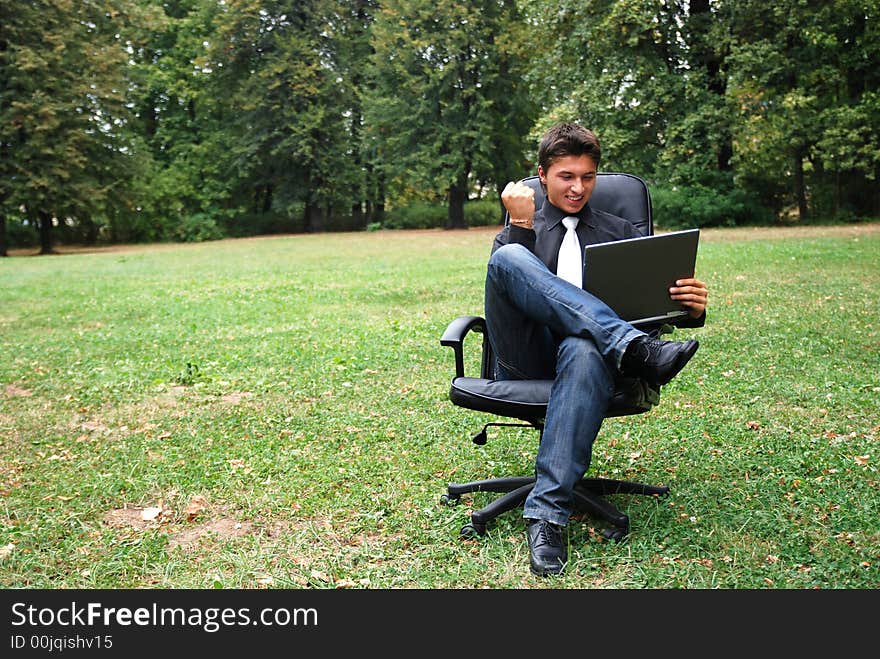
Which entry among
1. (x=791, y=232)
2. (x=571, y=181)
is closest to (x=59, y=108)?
(x=791, y=232)

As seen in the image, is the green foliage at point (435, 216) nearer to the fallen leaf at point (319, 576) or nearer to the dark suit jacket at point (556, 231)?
Answer: the dark suit jacket at point (556, 231)

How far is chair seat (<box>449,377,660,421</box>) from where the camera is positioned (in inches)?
131

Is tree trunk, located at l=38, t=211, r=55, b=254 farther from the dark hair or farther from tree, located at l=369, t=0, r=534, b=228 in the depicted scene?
the dark hair

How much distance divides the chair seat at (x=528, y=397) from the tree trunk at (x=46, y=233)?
29.1m

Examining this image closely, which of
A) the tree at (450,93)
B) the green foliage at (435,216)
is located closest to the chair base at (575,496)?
the tree at (450,93)

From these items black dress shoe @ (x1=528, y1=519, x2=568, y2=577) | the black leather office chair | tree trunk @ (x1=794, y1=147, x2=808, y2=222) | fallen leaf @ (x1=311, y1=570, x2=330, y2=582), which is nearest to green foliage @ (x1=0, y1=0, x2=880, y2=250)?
tree trunk @ (x1=794, y1=147, x2=808, y2=222)

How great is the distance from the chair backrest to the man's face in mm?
242

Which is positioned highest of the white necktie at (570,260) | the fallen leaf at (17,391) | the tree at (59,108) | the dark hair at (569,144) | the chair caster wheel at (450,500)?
the tree at (59,108)

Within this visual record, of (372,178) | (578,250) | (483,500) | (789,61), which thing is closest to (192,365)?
(483,500)

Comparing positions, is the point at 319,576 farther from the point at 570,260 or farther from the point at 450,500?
the point at 570,260

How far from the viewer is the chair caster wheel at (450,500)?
3.95 meters

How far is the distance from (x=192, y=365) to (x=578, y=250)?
4522 mm

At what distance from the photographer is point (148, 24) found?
29500mm

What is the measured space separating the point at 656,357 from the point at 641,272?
1.34ft
